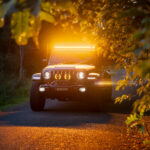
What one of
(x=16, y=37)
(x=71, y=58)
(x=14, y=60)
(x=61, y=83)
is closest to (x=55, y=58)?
(x=71, y=58)

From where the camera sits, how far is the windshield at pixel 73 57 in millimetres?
11844

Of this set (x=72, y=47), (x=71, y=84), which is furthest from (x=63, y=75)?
(x=72, y=47)

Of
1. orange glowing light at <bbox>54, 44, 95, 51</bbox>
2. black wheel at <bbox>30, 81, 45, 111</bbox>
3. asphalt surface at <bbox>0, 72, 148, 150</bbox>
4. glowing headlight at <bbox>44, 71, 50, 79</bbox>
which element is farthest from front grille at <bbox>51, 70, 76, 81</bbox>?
orange glowing light at <bbox>54, 44, 95, 51</bbox>

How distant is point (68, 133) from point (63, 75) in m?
3.93

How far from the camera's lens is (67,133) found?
6.89 metres

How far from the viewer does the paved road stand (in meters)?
5.79

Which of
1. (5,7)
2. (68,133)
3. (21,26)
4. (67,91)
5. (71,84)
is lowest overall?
(68,133)

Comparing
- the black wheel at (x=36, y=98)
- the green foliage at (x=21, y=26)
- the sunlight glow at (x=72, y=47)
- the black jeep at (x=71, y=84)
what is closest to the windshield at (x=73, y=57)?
the sunlight glow at (x=72, y=47)

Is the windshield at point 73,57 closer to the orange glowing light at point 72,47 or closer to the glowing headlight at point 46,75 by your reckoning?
the orange glowing light at point 72,47

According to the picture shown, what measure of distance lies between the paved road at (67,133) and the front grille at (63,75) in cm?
141

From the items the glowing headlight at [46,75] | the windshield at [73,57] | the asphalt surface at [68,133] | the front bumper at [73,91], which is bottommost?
the asphalt surface at [68,133]

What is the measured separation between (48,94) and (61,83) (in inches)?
20.2

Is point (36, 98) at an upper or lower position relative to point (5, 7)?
lower

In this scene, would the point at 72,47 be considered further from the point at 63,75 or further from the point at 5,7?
the point at 5,7
